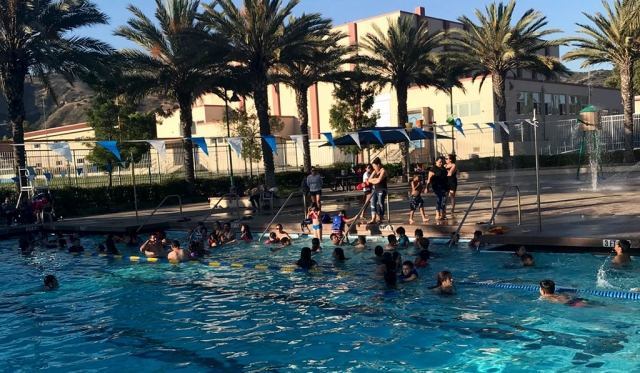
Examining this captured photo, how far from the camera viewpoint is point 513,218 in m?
15.7

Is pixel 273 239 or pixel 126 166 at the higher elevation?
pixel 126 166

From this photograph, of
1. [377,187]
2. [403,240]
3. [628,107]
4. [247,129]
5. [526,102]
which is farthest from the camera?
[526,102]

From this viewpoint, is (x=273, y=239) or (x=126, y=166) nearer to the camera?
(x=273, y=239)

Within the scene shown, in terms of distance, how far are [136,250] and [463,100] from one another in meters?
34.1

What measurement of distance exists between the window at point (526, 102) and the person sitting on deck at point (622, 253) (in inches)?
1492

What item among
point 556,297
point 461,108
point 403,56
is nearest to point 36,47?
point 403,56

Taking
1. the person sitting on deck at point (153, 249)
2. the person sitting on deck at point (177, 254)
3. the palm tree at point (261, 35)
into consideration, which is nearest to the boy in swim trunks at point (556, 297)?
the person sitting on deck at point (177, 254)

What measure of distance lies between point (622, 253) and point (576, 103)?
47.9 meters

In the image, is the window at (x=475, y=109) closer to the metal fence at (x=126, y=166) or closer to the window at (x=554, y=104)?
the window at (x=554, y=104)

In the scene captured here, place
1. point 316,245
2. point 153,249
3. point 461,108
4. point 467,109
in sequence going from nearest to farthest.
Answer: point 316,245 → point 153,249 → point 467,109 → point 461,108

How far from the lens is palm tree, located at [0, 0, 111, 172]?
937 inches

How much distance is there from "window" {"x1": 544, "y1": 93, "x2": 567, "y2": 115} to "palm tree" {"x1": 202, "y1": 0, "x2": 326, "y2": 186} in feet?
101

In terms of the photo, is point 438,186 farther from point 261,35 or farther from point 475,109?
point 475,109

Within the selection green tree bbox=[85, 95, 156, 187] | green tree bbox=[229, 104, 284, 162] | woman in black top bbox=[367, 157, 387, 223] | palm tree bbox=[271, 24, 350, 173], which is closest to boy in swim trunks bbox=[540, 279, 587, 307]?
woman in black top bbox=[367, 157, 387, 223]
